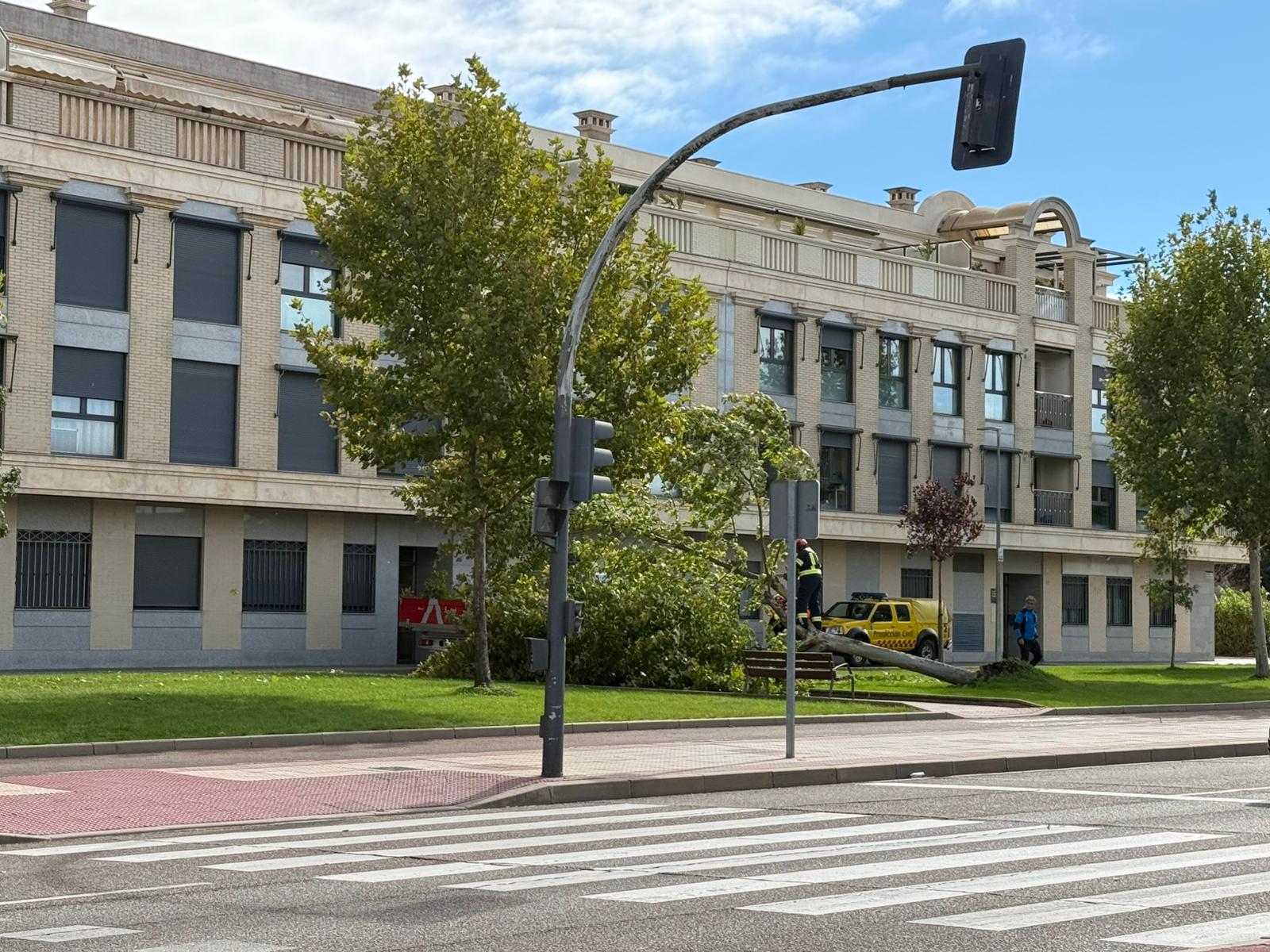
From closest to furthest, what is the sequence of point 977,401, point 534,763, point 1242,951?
point 1242,951 < point 534,763 < point 977,401

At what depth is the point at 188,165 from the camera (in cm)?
3959

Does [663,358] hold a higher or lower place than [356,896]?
higher

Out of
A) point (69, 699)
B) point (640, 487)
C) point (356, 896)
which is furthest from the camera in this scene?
point (640, 487)

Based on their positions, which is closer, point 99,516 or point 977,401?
point 99,516

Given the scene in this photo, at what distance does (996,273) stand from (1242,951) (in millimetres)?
53785

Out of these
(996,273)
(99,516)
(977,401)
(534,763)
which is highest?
(996,273)

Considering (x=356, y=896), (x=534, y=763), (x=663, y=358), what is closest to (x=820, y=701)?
(x=663, y=358)

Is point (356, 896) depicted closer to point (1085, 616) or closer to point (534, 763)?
point (534, 763)

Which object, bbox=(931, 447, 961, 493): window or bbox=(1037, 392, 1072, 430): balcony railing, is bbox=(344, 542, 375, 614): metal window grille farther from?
bbox=(1037, 392, 1072, 430): balcony railing

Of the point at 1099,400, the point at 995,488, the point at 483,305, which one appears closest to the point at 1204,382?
the point at 995,488

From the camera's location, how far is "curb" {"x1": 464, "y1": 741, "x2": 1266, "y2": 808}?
15070 millimetres

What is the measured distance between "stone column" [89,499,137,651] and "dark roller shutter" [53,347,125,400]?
233 centimetres

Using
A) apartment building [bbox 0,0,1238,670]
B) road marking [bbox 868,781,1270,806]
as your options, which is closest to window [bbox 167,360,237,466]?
apartment building [bbox 0,0,1238,670]

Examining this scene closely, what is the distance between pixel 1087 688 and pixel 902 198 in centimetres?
3853
